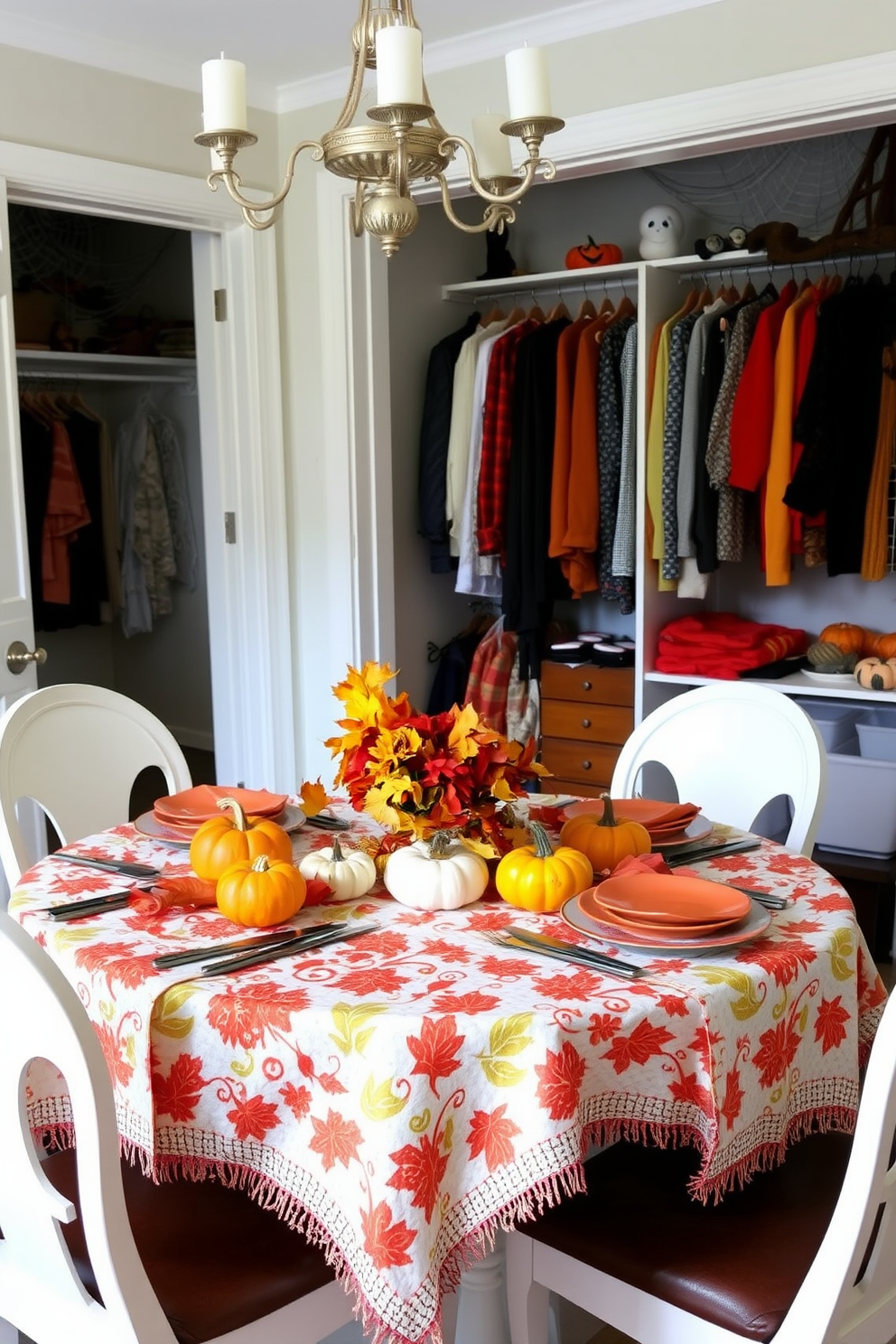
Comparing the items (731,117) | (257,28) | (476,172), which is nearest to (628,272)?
(731,117)

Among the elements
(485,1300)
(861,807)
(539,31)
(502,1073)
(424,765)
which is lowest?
(485,1300)

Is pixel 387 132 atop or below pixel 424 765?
atop

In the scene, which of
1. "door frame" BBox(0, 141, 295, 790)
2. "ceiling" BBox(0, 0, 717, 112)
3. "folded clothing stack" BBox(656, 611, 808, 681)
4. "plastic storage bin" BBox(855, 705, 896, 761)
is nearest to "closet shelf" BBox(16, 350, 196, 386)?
"door frame" BBox(0, 141, 295, 790)

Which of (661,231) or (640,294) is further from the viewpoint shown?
(661,231)

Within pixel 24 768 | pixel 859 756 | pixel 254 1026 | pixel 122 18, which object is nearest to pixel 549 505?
pixel 859 756

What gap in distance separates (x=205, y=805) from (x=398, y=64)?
114 centimetres

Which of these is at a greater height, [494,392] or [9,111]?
[9,111]

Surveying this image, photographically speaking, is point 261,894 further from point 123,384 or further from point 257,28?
point 123,384

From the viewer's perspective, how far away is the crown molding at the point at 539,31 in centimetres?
297

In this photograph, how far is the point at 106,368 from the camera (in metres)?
5.34

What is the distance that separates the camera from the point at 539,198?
15.2 feet

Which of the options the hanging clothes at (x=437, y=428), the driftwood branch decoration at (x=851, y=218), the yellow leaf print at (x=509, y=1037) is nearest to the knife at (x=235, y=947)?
the yellow leaf print at (x=509, y=1037)

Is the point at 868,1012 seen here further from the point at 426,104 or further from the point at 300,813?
the point at 426,104

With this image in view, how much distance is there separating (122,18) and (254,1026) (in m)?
2.68
